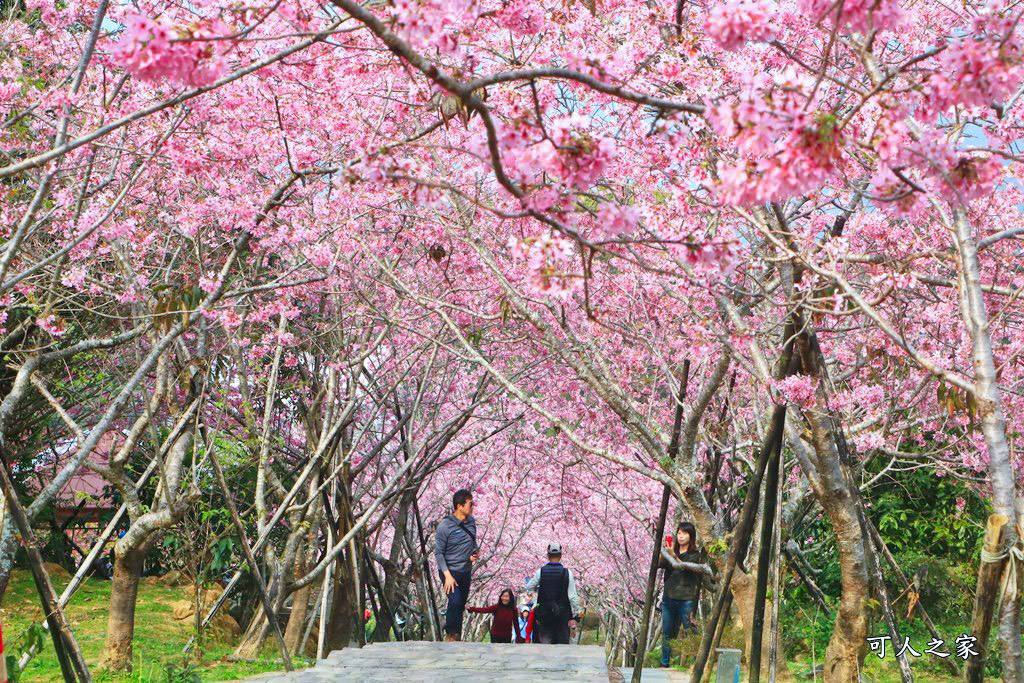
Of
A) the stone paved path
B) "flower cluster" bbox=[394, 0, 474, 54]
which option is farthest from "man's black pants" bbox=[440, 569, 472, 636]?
"flower cluster" bbox=[394, 0, 474, 54]

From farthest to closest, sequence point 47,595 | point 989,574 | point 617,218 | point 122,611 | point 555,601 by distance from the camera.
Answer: point 555,601
point 122,611
point 47,595
point 989,574
point 617,218

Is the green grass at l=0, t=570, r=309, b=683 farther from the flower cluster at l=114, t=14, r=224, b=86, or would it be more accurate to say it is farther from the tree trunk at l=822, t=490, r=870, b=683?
the flower cluster at l=114, t=14, r=224, b=86

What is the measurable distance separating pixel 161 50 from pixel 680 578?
10.1m

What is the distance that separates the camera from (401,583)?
57.2 feet

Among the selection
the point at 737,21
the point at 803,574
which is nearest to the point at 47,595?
the point at 737,21

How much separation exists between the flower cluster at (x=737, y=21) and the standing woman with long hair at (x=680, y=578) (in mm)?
8824

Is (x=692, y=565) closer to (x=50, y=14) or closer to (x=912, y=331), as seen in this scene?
(x=912, y=331)

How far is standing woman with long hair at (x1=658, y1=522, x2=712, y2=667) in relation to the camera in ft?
38.7

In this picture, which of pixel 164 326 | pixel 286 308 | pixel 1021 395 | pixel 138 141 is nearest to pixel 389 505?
pixel 286 308

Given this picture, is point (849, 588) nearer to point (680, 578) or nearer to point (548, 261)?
point (548, 261)

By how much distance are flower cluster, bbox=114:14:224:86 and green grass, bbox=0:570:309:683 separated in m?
5.36

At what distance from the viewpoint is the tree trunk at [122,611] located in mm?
10094

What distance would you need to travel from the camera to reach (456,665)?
870 centimetres

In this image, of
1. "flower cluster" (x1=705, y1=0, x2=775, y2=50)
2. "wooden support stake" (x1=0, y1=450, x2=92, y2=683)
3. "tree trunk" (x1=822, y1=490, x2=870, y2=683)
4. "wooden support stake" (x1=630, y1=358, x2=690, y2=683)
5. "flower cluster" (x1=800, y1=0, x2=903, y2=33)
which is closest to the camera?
"flower cluster" (x1=800, y1=0, x2=903, y2=33)
